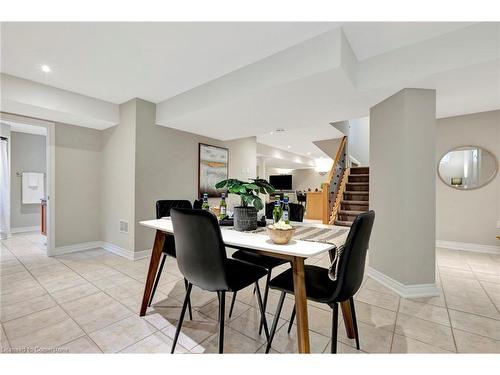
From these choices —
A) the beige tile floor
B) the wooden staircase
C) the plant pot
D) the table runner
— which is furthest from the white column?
Answer: the wooden staircase

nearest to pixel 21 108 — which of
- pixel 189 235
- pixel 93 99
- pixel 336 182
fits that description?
pixel 93 99

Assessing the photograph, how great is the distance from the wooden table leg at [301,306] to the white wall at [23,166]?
6805mm

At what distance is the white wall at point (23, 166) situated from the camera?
5070mm

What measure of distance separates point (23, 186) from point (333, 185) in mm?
7517

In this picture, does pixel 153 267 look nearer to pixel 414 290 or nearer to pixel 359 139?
pixel 414 290

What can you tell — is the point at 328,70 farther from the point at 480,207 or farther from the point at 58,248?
the point at 58,248

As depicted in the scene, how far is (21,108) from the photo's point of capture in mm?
2961

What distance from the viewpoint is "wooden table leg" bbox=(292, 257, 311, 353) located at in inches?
46.8

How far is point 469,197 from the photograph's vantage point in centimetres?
Answer: 375

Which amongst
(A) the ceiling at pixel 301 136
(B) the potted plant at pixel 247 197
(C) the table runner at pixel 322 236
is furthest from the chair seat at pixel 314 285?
(A) the ceiling at pixel 301 136

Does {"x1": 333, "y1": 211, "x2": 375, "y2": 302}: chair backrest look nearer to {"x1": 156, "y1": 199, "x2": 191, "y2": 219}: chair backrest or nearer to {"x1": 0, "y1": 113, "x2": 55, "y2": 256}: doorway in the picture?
Result: {"x1": 156, "y1": 199, "x2": 191, "y2": 219}: chair backrest

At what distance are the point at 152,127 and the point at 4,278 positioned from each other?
263 cm

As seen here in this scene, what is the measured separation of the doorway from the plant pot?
432 centimetres

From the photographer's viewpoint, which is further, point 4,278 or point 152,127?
point 152,127
